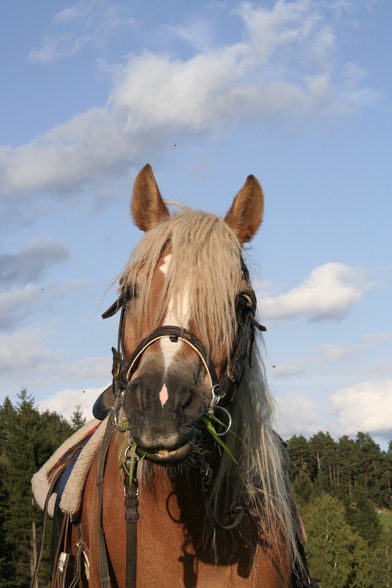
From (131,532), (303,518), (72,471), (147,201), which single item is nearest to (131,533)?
(131,532)

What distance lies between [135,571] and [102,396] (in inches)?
74.0

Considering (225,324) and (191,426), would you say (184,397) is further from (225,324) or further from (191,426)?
(225,324)

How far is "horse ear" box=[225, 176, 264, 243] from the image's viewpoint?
479cm

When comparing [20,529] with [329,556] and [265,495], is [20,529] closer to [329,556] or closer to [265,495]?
[329,556]

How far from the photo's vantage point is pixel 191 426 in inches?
139

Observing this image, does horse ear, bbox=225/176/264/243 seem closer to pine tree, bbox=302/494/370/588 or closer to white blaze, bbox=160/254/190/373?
white blaze, bbox=160/254/190/373

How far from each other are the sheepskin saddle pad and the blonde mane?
4.47 feet

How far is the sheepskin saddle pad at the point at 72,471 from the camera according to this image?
5309 millimetres

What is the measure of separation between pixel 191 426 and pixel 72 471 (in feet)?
7.23

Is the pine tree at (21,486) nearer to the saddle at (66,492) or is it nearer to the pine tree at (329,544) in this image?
the pine tree at (329,544)

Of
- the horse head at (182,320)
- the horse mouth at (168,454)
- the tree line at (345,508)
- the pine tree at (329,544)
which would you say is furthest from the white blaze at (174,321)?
the pine tree at (329,544)

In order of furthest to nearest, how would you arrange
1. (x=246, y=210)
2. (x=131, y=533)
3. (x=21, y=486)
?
(x=21, y=486) → (x=246, y=210) → (x=131, y=533)

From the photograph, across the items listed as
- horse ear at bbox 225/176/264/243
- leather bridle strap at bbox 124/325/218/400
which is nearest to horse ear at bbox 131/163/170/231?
horse ear at bbox 225/176/264/243

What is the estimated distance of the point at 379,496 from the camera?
141375 millimetres
